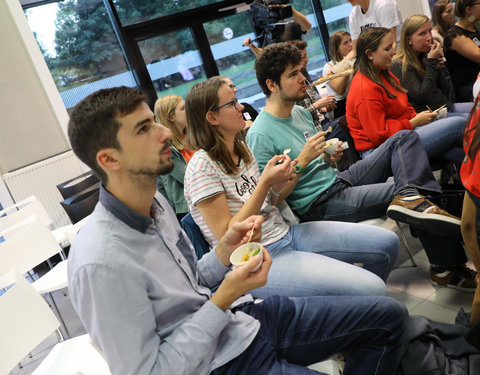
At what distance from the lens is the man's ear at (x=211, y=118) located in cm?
189

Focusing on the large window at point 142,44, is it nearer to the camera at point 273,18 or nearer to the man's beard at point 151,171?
the camera at point 273,18

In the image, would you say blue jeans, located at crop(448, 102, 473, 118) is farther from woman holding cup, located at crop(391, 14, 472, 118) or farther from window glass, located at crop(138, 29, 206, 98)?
window glass, located at crop(138, 29, 206, 98)

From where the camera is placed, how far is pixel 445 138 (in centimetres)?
251

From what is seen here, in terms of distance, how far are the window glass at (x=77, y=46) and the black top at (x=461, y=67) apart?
183 inches

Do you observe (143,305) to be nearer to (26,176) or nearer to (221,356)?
(221,356)

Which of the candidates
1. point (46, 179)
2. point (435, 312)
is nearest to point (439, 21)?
point (435, 312)

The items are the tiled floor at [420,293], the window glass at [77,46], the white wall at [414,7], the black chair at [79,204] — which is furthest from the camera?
the white wall at [414,7]

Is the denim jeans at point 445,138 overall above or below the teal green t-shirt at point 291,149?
below

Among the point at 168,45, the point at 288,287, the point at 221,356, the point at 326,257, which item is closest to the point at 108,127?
the point at 221,356

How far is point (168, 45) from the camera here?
6.57 meters

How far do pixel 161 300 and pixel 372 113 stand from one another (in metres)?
2.02

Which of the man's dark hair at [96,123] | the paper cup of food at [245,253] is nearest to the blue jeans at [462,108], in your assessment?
the paper cup of food at [245,253]

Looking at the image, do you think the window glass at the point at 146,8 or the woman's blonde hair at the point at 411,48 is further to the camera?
the window glass at the point at 146,8

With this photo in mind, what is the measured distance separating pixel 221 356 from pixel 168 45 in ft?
20.3
